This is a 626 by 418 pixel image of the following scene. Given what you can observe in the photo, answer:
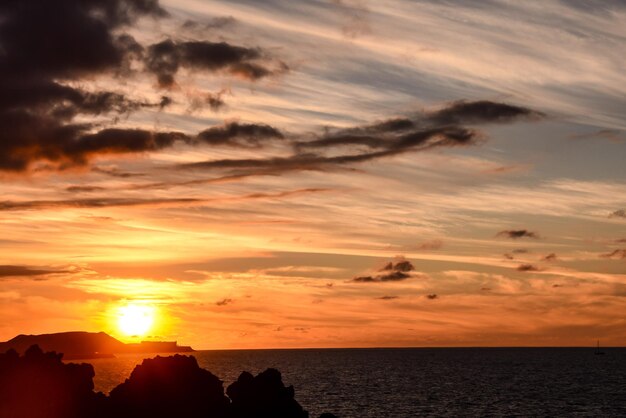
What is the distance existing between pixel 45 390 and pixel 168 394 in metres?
13.2

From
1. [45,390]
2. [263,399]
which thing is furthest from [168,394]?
[45,390]

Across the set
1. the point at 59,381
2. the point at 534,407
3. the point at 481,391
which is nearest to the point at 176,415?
the point at 59,381

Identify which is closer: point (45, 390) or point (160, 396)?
point (160, 396)

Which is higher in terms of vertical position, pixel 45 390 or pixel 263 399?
pixel 45 390

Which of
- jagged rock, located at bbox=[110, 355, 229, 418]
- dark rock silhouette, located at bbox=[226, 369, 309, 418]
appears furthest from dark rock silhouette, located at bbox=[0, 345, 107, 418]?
dark rock silhouette, located at bbox=[226, 369, 309, 418]

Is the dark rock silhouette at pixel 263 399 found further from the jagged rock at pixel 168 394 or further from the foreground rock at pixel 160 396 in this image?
the jagged rock at pixel 168 394

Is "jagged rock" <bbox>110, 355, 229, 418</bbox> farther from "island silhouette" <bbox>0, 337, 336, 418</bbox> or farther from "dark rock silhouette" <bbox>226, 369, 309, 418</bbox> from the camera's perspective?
"dark rock silhouette" <bbox>226, 369, 309, 418</bbox>

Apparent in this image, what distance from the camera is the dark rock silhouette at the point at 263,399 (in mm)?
79188

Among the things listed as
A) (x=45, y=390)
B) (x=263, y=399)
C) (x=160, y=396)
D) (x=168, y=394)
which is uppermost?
(x=45, y=390)

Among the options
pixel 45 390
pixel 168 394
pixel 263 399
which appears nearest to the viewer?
pixel 263 399

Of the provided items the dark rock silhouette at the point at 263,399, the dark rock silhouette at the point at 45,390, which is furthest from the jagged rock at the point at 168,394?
the dark rock silhouette at the point at 45,390

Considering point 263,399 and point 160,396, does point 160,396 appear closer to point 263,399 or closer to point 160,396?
point 160,396

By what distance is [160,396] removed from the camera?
8000 centimetres

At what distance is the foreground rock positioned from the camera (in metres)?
79.6
